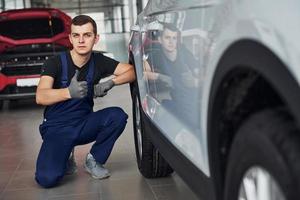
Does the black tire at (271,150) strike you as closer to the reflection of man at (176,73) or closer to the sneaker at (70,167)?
the reflection of man at (176,73)

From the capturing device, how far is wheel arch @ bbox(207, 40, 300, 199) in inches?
54.8

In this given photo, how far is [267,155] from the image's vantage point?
150cm

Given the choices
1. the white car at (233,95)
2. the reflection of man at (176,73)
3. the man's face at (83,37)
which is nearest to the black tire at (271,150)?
the white car at (233,95)

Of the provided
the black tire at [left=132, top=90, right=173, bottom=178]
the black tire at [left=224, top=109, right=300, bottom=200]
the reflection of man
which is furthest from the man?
the black tire at [left=224, top=109, right=300, bottom=200]

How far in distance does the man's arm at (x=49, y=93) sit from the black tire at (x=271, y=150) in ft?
7.58

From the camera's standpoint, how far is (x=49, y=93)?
3.85 m

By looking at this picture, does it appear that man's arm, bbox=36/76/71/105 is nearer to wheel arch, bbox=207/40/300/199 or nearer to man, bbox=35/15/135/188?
man, bbox=35/15/135/188

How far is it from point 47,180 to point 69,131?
0.40 m

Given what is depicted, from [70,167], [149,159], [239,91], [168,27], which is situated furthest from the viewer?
[70,167]

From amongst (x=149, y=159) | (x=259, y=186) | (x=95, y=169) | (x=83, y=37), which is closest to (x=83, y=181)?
(x=95, y=169)

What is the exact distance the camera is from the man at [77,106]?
13.0 feet

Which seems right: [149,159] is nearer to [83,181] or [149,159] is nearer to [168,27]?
[83,181]

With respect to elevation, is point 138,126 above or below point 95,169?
above

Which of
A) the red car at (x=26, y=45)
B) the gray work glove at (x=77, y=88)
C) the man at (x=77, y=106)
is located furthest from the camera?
the red car at (x=26, y=45)
